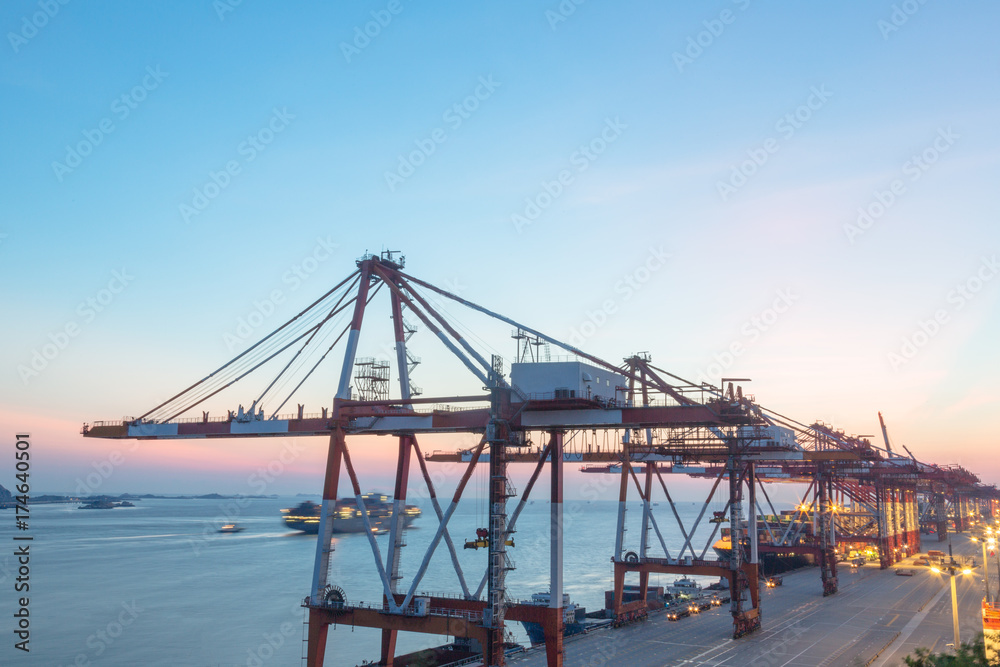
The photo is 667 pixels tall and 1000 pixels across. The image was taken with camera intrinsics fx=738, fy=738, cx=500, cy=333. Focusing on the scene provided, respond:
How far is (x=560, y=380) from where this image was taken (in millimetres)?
42938

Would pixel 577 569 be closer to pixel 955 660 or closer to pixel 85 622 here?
pixel 85 622

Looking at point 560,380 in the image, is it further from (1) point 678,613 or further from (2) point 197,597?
(2) point 197,597

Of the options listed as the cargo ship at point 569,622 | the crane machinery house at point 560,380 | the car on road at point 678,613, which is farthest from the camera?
the car on road at point 678,613

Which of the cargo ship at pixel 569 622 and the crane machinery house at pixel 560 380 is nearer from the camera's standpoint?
the crane machinery house at pixel 560 380

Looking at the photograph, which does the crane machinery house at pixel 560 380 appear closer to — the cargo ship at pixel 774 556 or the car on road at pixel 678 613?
the car on road at pixel 678 613

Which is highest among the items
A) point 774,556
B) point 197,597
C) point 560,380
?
point 560,380

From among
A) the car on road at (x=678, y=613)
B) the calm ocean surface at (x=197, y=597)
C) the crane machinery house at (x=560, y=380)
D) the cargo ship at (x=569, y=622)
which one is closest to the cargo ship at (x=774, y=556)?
the calm ocean surface at (x=197, y=597)

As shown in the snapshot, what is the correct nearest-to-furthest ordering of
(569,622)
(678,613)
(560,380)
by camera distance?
(560,380), (569,622), (678,613)

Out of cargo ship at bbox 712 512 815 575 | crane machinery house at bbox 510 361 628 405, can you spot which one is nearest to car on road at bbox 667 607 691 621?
cargo ship at bbox 712 512 815 575

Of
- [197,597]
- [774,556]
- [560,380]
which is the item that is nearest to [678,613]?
[560,380]

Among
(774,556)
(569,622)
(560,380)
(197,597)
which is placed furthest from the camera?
(774,556)

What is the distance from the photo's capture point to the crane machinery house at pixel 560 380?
4250 cm

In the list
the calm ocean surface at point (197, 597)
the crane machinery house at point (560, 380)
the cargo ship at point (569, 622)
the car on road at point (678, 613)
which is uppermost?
the crane machinery house at point (560, 380)

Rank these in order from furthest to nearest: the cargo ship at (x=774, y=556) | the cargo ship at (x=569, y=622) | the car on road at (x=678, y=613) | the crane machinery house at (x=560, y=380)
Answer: the cargo ship at (x=774, y=556) < the car on road at (x=678, y=613) < the cargo ship at (x=569, y=622) < the crane machinery house at (x=560, y=380)
